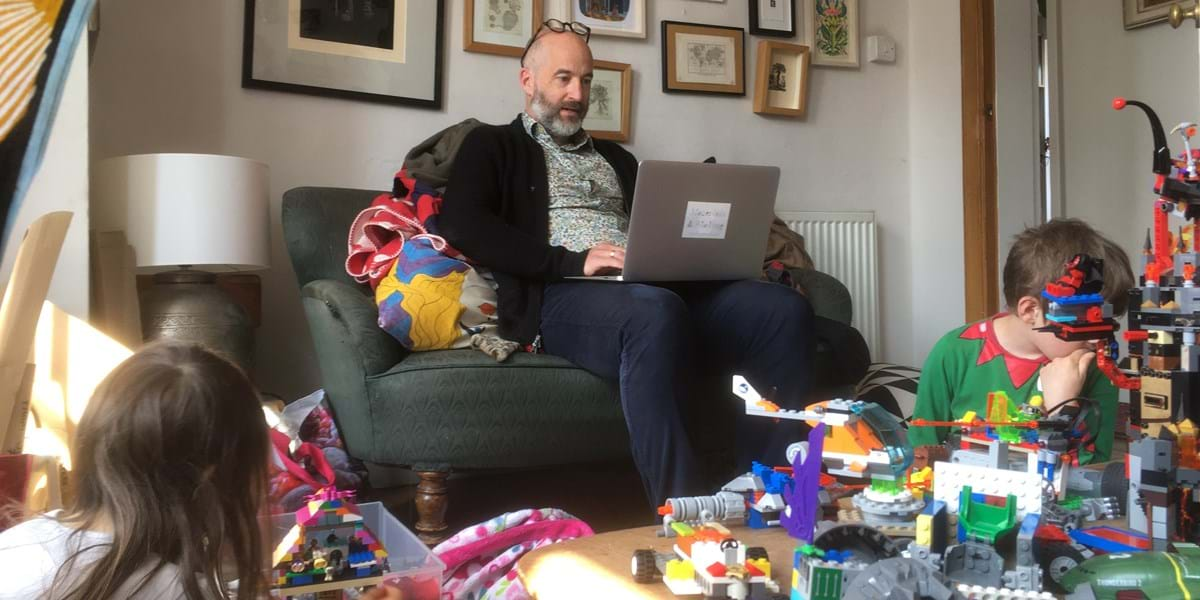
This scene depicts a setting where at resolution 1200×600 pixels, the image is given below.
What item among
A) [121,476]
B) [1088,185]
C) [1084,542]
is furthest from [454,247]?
[1088,185]

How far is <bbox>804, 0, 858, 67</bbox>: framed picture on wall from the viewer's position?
3.20 meters

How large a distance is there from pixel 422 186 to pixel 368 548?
47.8 inches

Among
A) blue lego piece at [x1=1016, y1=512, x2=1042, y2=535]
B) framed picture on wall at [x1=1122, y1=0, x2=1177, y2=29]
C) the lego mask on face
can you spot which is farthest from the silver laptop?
framed picture on wall at [x1=1122, y1=0, x2=1177, y2=29]

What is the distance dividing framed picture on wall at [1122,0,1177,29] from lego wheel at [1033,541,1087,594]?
332 centimetres

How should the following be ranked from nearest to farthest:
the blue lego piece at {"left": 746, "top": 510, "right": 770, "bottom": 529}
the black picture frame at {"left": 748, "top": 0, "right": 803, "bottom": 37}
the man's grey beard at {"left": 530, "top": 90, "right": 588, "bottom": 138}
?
the blue lego piece at {"left": 746, "top": 510, "right": 770, "bottom": 529} → the man's grey beard at {"left": 530, "top": 90, "right": 588, "bottom": 138} → the black picture frame at {"left": 748, "top": 0, "right": 803, "bottom": 37}

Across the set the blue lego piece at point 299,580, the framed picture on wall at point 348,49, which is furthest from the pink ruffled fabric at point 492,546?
the framed picture on wall at point 348,49

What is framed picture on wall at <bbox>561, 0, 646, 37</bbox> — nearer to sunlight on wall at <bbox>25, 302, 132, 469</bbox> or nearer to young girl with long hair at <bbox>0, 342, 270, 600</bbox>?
sunlight on wall at <bbox>25, 302, 132, 469</bbox>

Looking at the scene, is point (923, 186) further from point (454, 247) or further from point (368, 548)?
point (368, 548)

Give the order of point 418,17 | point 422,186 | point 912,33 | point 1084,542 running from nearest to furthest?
1. point 1084,542
2. point 422,186
3. point 418,17
4. point 912,33

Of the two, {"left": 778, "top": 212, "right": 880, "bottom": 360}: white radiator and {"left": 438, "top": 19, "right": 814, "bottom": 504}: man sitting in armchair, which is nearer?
{"left": 438, "top": 19, "right": 814, "bottom": 504}: man sitting in armchair

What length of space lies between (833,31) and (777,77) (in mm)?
303

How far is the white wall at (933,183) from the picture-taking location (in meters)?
3.30

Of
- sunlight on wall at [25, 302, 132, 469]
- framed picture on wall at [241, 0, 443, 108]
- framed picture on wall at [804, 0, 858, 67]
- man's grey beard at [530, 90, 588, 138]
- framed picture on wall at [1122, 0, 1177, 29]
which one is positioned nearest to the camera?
sunlight on wall at [25, 302, 132, 469]

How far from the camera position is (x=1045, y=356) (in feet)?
4.49
